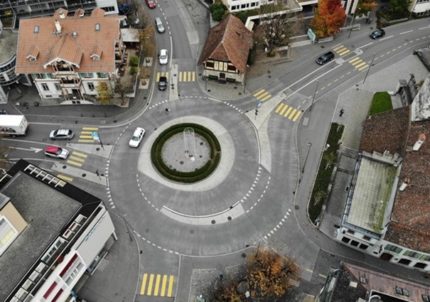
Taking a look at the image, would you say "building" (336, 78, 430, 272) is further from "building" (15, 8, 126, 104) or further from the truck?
the truck

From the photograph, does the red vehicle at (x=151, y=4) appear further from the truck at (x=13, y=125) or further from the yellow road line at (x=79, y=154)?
the yellow road line at (x=79, y=154)

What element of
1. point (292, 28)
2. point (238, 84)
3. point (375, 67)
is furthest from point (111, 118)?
point (375, 67)


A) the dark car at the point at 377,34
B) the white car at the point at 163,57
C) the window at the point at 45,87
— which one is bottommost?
the window at the point at 45,87

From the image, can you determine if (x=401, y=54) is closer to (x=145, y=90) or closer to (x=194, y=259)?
(x=145, y=90)

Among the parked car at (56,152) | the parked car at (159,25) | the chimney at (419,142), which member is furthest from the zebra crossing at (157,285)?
the parked car at (159,25)

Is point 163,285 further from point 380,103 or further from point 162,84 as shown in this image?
point 380,103

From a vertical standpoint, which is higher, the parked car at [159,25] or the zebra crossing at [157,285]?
the parked car at [159,25]
